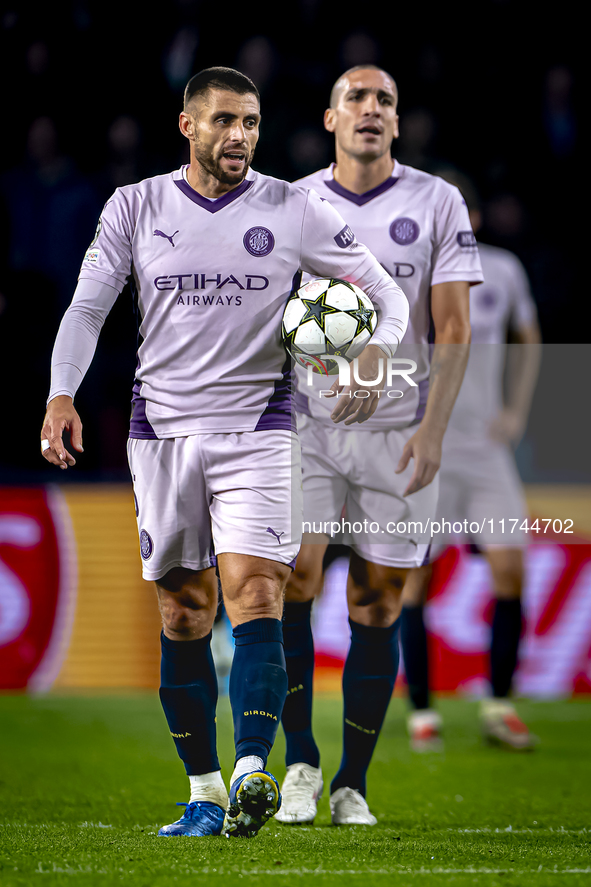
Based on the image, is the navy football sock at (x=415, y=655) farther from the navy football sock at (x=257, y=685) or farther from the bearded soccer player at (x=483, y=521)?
→ the navy football sock at (x=257, y=685)

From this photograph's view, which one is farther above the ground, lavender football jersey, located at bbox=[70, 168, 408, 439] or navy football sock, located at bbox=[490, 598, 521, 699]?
lavender football jersey, located at bbox=[70, 168, 408, 439]

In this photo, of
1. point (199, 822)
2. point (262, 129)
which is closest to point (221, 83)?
point (199, 822)

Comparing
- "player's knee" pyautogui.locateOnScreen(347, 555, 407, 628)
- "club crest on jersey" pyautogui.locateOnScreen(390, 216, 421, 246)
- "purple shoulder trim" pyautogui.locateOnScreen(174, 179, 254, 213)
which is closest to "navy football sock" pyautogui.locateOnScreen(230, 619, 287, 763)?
"player's knee" pyautogui.locateOnScreen(347, 555, 407, 628)

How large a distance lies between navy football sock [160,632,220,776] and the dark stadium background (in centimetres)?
375

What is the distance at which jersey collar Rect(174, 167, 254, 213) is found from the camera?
9.81 feet

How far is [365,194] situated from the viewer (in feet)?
11.7

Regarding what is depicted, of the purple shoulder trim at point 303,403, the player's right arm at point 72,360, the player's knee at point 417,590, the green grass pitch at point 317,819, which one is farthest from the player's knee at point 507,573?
the player's right arm at point 72,360

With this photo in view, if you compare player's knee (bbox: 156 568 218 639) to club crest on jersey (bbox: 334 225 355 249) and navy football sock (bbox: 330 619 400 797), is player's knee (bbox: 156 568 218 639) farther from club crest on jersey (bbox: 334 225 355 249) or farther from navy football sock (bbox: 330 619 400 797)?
club crest on jersey (bbox: 334 225 355 249)

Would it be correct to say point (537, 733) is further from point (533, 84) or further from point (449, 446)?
point (533, 84)

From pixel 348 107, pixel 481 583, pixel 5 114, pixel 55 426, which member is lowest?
pixel 481 583

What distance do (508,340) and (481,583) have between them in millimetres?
1799

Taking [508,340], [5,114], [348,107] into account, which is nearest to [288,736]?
[348,107]

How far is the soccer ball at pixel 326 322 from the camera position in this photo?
295cm

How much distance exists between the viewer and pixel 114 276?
301 centimetres
